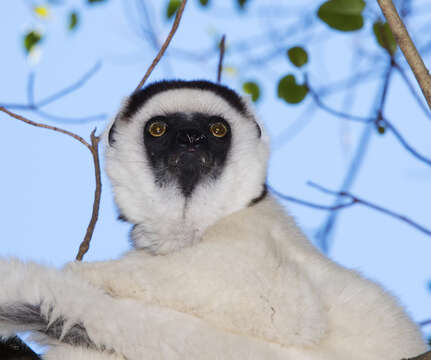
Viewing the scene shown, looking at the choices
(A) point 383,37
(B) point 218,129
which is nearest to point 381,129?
(A) point 383,37

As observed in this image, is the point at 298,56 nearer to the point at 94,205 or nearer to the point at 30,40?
the point at 94,205

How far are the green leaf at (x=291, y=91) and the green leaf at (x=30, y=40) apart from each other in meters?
2.23

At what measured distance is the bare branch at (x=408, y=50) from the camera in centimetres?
247

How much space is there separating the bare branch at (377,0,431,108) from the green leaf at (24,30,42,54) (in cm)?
345

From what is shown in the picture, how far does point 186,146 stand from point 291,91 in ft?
2.85

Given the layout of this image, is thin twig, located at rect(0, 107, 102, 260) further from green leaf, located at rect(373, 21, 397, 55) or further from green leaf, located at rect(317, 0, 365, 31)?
green leaf, located at rect(373, 21, 397, 55)

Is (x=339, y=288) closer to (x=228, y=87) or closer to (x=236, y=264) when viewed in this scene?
(x=236, y=264)

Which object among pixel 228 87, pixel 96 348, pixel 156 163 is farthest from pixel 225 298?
pixel 228 87

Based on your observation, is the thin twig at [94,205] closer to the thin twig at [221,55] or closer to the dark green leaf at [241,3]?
the thin twig at [221,55]

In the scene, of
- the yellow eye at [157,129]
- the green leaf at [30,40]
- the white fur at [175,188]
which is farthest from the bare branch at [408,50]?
the green leaf at [30,40]

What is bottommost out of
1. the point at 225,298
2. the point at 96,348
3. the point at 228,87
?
the point at 96,348

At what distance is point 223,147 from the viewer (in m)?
3.95

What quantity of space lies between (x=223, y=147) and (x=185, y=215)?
557mm

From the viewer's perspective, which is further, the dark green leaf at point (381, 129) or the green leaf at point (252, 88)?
the green leaf at point (252, 88)
